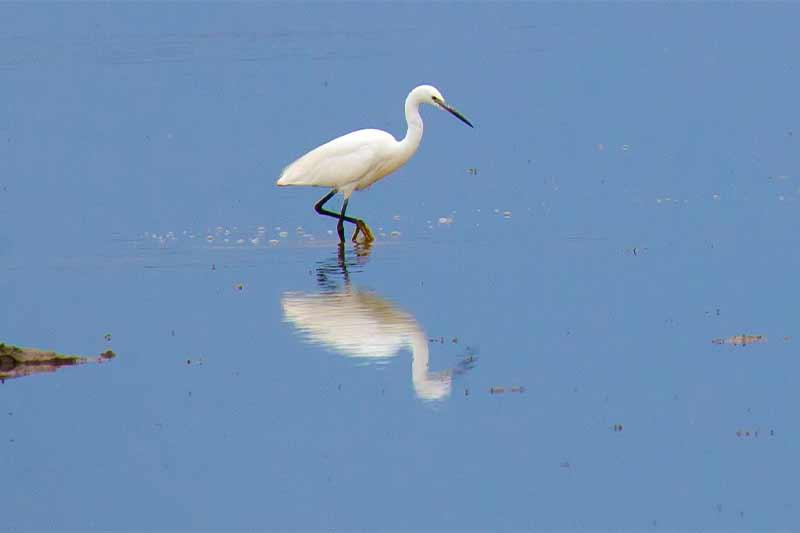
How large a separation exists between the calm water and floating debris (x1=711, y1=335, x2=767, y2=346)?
38 mm

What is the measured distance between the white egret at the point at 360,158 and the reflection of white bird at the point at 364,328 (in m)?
3.41

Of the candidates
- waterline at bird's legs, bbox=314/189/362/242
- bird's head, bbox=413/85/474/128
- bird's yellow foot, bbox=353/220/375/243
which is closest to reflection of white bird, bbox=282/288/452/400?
bird's yellow foot, bbox=353/220/375/243

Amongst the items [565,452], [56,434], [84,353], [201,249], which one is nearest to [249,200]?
[201,249]

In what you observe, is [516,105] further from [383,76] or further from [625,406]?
[625,406]

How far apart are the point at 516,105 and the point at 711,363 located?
1704 cm

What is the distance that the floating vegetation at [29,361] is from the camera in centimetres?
1466

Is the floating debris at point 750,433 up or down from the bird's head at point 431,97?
down

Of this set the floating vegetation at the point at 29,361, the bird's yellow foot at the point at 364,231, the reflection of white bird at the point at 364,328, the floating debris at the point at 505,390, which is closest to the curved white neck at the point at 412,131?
the bird's yellow foot at the point at 364,231

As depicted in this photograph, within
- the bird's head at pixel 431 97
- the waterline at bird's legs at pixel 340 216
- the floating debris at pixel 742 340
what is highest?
the bird's head at pixel 431 97

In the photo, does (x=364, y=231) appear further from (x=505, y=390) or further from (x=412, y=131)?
(x=505, y=390)

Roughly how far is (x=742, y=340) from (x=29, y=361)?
17.5 ft

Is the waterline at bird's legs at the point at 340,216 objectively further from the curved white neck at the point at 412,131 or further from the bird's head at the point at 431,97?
the bird's head at the point at 431,97

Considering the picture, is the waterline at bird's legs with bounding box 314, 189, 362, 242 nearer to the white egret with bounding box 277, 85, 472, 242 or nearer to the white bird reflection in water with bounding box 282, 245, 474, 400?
the white egret with bounding box 277, 85, 472, 242

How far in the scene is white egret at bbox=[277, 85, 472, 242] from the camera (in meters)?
20.3
